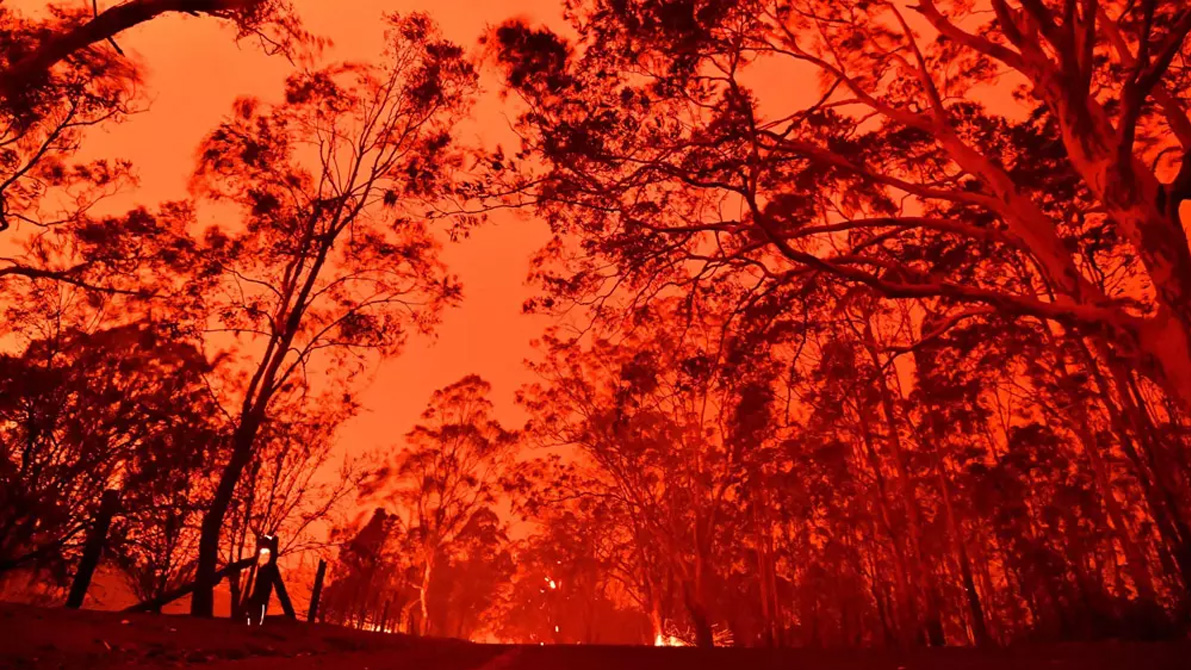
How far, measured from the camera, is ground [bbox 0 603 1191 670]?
5.61 m

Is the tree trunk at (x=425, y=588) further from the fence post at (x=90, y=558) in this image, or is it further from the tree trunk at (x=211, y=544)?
the fence post at (x=90, y=558)

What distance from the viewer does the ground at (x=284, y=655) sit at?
5609 mm

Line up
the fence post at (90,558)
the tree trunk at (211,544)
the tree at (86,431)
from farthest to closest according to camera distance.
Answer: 1. the tree at (86,431)
2. the tree trunk at (211,544)
3. the fence post at (90,558)

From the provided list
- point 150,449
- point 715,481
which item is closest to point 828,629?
point 715,481

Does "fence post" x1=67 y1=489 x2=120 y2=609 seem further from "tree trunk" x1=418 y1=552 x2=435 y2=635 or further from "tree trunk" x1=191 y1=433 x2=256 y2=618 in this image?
"tree trunk" x1=418 y1=552 x2=435 y2=635

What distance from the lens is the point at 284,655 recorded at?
7.63 metres

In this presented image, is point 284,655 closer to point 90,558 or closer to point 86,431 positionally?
point 90,558

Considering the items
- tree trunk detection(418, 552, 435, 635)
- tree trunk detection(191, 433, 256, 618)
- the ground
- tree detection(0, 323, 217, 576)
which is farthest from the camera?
tree trunk detection(418, 552, 435, 635)

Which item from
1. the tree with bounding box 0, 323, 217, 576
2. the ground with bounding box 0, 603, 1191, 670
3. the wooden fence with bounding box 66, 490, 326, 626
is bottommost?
the ground with bounding box 0, 603, 1191, 670

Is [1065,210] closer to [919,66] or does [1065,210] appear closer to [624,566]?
[919,66]

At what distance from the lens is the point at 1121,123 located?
666 cm

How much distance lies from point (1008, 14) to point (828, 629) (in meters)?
43.1

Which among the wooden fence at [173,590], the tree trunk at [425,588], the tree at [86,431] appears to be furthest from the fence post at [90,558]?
the tree trunk at [425,588]

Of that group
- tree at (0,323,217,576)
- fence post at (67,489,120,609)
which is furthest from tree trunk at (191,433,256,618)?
fence post at (67,489,120,609)
